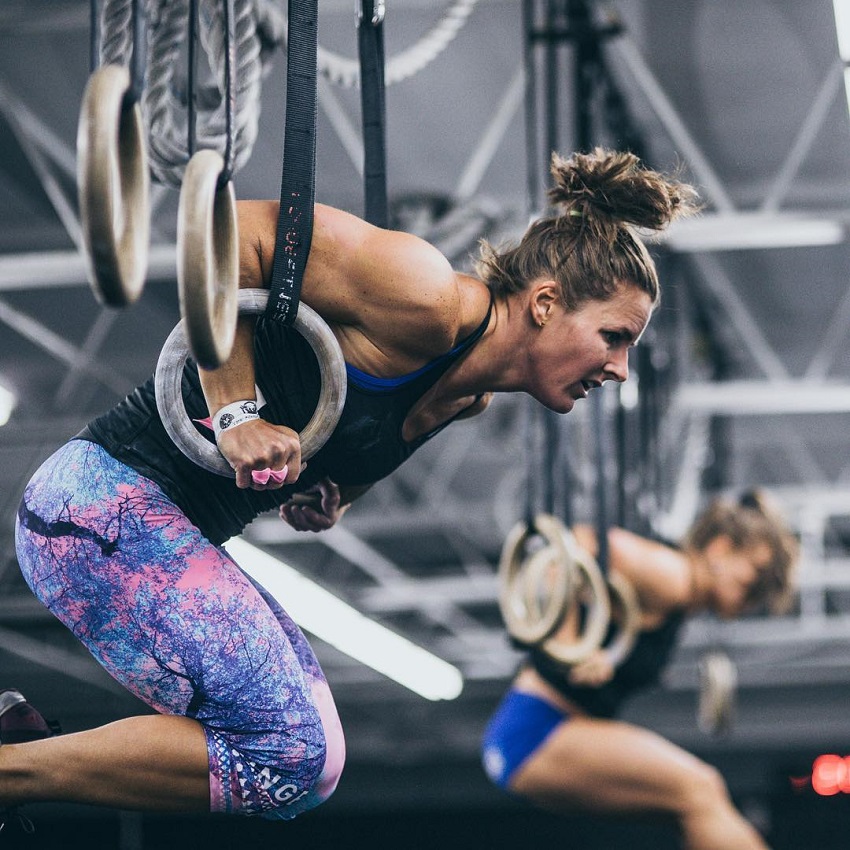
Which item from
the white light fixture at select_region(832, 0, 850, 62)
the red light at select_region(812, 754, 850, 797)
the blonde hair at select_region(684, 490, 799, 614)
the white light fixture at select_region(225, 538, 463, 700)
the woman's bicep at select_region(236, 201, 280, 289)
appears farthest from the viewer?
the white light fixture at select_region(225, 538, 463, 700)

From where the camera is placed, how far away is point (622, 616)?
13.9 ft

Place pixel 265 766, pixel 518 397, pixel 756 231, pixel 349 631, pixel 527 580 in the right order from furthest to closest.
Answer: pixel 349 631 → pixel 518 397 → pixel 756 231 → pixel 527 580 → pixel 265 766

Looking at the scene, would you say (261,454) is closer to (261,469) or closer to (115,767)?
(261,469)

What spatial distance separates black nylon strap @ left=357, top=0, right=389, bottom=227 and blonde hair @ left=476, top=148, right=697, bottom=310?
278 millimetres

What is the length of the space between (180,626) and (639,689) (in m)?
2.73

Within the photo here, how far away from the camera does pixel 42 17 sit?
5.18m

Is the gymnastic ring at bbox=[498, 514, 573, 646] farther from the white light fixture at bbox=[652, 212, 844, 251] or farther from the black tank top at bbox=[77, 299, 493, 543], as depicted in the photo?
the white light fixture at bbox=[652, 212, 844, 251]

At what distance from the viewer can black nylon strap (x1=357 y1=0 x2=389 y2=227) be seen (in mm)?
2383

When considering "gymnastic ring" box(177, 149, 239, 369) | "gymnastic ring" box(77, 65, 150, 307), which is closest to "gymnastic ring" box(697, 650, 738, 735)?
"gymnastic ring" box(177, 149, 239, 369)

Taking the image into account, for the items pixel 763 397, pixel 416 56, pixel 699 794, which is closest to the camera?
pixel 699 794

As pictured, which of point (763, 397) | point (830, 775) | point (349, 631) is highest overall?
point (763, 397)

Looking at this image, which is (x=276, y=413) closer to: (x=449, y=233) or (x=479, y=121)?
(x=449, y=233)

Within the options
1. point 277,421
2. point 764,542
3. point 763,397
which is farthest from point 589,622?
point 763,397

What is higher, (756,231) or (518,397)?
(756,231)
